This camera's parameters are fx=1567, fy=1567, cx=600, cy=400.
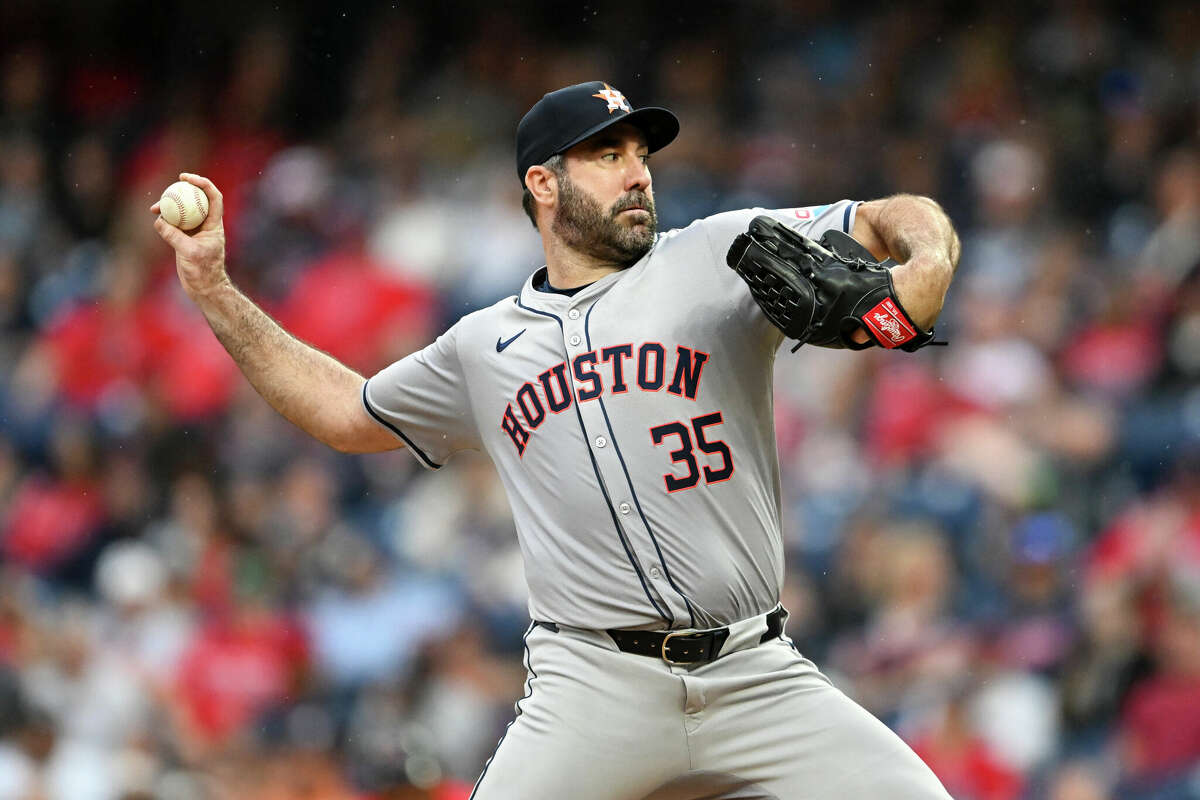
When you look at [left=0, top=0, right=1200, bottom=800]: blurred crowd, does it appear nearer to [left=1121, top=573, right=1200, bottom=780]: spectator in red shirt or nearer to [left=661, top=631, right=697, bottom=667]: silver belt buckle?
[left=1121, top=573, right=1200, bottom=780]: spectator in red shirt

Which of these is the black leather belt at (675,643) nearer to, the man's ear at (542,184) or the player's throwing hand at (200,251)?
the man's ear at (542,184)

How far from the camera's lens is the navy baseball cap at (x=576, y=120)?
347cm

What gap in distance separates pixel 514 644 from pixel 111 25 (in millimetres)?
6048

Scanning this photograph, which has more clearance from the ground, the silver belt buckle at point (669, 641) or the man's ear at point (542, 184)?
the man's ear at point (542, 184)

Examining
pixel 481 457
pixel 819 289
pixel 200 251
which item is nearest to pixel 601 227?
pixel 819 289

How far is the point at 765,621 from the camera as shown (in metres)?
3.31

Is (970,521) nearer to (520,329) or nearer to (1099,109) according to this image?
(1099,109)

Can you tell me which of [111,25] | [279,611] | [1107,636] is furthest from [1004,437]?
[111,25]

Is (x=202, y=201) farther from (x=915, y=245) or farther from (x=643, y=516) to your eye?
(x=915, y=245)

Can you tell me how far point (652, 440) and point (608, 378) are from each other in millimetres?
165

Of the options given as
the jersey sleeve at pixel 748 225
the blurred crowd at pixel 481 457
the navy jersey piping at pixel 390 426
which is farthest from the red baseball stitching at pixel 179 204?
the blurred crowd at pixel 481 457

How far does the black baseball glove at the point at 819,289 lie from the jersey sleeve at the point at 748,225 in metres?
0.19

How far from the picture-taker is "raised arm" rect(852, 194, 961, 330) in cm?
301

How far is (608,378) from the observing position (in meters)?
3.30
